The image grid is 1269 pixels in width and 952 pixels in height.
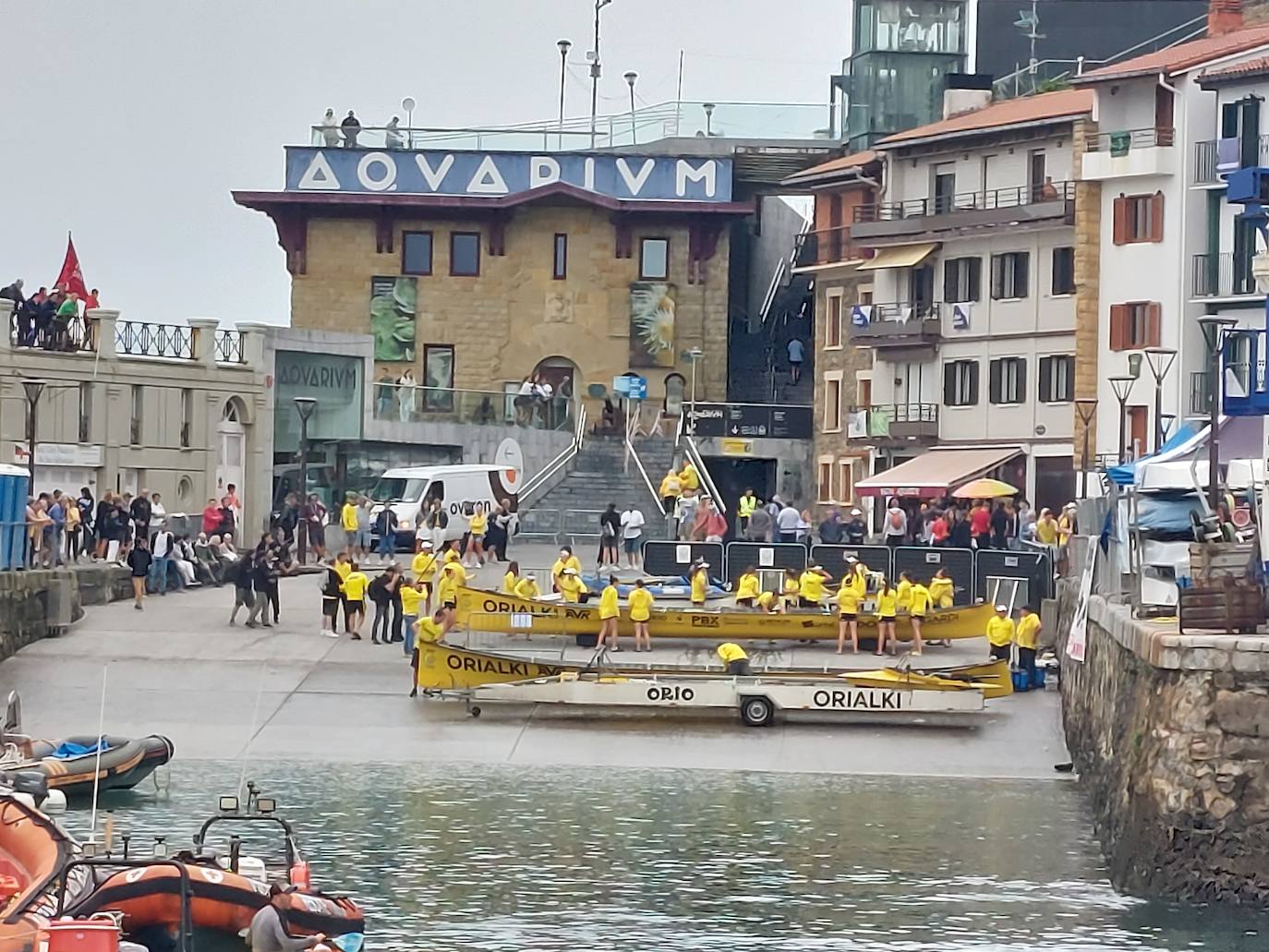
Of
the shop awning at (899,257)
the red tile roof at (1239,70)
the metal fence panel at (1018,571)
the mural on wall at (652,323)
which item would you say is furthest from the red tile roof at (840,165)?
the metal fence panel at (1018,571)

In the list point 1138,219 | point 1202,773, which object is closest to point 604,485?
point 1138,219

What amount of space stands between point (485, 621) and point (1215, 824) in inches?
903

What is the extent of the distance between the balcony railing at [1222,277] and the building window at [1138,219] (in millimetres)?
1555

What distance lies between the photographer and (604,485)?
67.6m

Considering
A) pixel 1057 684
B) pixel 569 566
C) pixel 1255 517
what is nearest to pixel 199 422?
pixel 569 566

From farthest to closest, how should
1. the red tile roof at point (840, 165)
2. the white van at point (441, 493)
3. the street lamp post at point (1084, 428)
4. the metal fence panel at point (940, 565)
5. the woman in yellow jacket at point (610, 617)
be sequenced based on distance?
the red tile roof at point (840, 165) → the white van at point (441, 493) → the street lamp post at point (1084, 428) → the metal fence panel at point (940, 565) → the woman in yellow jacket at point (610, 617)

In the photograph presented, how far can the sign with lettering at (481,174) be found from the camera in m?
81.0

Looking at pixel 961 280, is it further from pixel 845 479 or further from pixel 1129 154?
pixel 1129 154

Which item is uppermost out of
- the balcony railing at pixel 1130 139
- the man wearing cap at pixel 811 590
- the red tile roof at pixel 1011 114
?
the red tile roof at pixel 1011 114

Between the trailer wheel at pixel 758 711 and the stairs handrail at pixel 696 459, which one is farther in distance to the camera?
the stairs handrail at pixel 696 459

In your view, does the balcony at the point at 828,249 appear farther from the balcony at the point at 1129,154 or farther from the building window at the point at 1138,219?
the building window at the point at 1138,219

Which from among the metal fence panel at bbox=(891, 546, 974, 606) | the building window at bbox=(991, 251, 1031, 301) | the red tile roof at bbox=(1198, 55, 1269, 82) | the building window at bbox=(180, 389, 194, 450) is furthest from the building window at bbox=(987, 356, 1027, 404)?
the building window at bbox=(180, 389, 194, 450)

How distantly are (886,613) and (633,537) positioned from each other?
11821 mm

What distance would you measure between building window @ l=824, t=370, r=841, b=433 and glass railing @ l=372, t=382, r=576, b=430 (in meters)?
9.49
